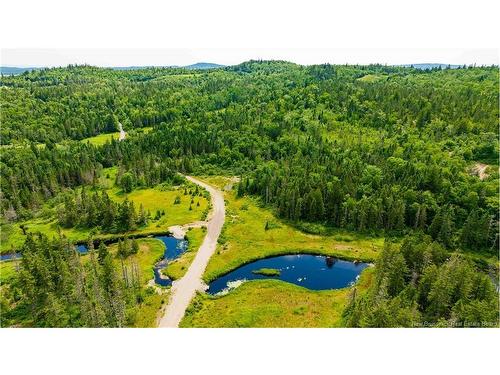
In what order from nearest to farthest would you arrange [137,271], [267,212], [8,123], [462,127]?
[137,271], [267,212], [462,127], [8,123]

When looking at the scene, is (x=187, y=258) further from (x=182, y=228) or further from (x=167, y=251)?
(x=182, y=228)

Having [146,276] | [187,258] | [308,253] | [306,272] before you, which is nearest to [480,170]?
[308,253]

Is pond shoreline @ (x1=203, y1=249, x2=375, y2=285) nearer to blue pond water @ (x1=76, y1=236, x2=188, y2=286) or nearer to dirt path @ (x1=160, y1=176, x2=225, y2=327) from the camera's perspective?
dirt path @ (x1=160, y1=176, x2=225, y2=327)

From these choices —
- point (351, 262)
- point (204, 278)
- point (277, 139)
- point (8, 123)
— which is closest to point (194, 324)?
point (204, 278)

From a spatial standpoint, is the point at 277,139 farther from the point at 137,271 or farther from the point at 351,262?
the point at 137,271

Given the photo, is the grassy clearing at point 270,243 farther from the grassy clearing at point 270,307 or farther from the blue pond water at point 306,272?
the grassy clearing at point 270,307

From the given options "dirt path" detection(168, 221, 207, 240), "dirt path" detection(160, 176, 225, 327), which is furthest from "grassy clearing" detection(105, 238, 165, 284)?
"dirt path" detection(160, 176, 225, 327)
